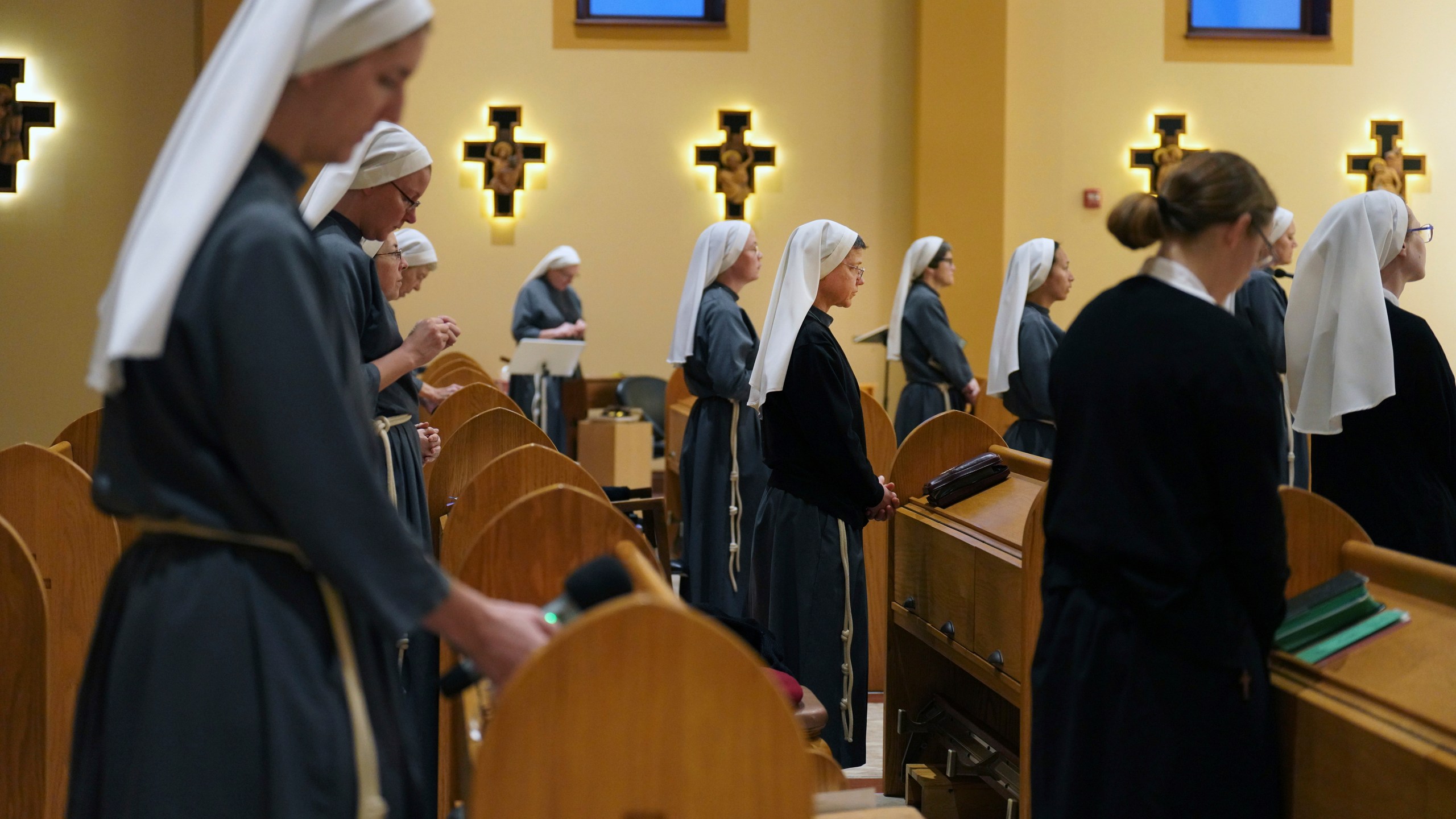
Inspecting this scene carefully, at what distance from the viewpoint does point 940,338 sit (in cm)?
700

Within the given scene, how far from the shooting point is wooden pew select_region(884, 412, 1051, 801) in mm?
3203

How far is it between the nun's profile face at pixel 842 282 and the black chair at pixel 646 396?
610 cm

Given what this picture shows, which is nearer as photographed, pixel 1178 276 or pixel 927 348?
pixel 1178 276

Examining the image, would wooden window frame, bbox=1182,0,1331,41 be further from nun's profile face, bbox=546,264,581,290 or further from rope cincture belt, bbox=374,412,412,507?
rope cincture belt, bbox=374,412,412,507

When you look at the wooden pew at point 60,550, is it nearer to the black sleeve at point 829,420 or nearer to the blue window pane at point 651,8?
the black sleeve at point 829,420

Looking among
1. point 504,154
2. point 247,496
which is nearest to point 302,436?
point 247,496

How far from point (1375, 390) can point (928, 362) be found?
12.8ft

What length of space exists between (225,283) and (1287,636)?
1.83 m

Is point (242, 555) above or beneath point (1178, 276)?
beneath

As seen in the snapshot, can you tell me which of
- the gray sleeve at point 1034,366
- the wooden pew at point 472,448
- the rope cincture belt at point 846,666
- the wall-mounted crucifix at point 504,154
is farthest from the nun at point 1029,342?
the wall-mounted crucifix at point 504,154

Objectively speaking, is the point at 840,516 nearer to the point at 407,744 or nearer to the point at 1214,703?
the point at 1214,703

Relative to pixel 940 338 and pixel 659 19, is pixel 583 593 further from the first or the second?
pixel 659 19

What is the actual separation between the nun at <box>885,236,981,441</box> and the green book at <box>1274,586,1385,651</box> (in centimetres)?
474

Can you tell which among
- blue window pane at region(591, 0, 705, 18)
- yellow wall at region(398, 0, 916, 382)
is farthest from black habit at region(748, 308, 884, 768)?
blue window pane at region(591, 0, 705, 18)
